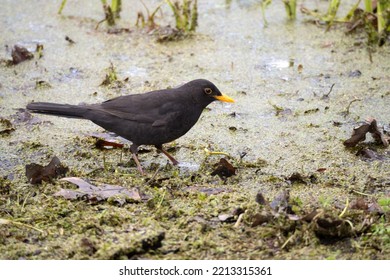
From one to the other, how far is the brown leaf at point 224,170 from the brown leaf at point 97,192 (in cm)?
66

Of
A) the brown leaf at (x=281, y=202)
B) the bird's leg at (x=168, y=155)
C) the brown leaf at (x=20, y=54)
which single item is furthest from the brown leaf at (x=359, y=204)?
the brown leaf at (x=20, y=54)

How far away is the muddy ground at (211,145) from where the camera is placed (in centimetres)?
392

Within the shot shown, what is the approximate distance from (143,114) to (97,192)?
3.37 feet

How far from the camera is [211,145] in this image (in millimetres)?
5754

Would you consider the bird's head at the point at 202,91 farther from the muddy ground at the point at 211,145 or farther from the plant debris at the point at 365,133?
the plant debris at the point at 365,133

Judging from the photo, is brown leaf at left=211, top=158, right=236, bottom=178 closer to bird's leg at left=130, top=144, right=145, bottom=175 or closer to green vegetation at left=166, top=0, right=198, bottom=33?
bird's leg at left=130, top=144, right=145, bottom=175

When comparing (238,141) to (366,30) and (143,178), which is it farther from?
(366,30)

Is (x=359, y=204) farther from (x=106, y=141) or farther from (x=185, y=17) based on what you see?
(x=185, y=17)

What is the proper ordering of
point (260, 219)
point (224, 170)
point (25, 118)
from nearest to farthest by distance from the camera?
1. point (260, 219)
2. point (224, 170)
3. point (25, 118)

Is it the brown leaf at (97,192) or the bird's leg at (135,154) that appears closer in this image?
the brown leaf at (97,192)

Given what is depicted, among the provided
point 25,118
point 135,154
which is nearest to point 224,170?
point 135,154

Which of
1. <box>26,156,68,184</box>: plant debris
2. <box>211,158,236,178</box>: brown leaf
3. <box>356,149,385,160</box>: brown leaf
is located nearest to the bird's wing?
<box>211,158,236,178</box>: brown leaf

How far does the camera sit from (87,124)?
6316mm

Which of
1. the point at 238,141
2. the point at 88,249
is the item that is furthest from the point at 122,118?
the point at 88,249
